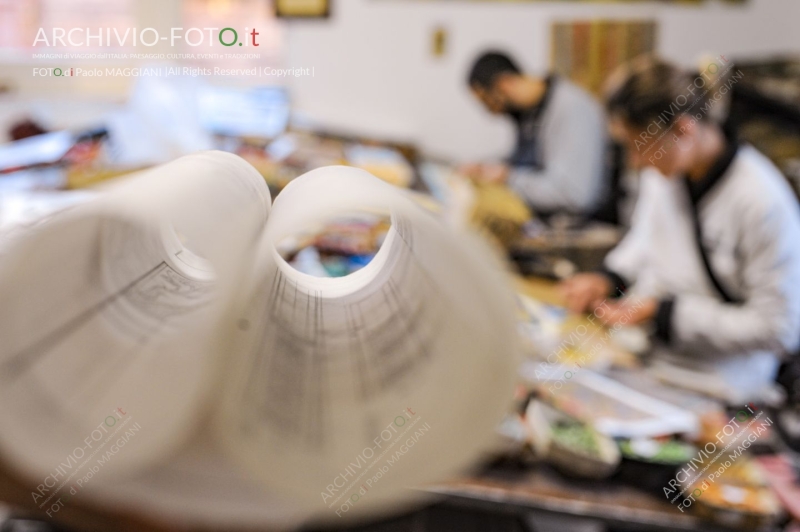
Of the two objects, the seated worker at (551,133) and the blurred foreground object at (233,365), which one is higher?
the blurred foreground object at (233,365)

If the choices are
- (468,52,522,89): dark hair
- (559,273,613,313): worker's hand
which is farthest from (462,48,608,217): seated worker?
(559,273,613,313): worker's hand

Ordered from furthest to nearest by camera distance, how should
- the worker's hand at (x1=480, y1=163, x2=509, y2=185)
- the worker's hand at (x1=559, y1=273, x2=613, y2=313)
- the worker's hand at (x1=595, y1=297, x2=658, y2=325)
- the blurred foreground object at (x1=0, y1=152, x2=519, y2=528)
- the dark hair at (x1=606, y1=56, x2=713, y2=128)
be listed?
the worker's hand at (x1=480, y1=163, x2=509, y2=185)
the worker's hand at (x1=559, y1=273, x2=613, y2=313)
the worker's hand at (x1=595, y1=297, x2=658, y2=325)
the dark hair at (x1=606, y1=56, x2=713, y2=128)
the blurred foreground object at (x1=0, y1=152, x2=519, y2=528)

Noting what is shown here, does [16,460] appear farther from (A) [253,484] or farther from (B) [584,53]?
(B) [584,53]

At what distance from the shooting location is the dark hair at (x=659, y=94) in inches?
62.8

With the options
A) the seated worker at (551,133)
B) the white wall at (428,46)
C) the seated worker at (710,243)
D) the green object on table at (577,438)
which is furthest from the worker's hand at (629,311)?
the white wall at (428,46)

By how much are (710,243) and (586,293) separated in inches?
16.6

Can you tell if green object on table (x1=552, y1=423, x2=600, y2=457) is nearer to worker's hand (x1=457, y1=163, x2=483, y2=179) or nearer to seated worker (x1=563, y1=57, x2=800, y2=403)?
seated worker (x1=563, y1=57, x2=800, y2=403)

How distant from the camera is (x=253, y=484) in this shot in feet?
0.67

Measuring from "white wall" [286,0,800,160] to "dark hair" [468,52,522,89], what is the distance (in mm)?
938

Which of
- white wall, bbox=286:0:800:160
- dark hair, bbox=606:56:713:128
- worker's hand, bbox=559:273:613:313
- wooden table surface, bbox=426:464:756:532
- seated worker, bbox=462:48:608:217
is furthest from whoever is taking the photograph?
white wall, bbox=286:0:800:160

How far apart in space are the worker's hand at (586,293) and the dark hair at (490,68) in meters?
1.48

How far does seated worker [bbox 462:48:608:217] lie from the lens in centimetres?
307

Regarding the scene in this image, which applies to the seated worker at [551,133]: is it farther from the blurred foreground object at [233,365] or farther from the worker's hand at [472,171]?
the blurred foreground object at [233,365]

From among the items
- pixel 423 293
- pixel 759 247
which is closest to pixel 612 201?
pixel 759 247
